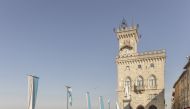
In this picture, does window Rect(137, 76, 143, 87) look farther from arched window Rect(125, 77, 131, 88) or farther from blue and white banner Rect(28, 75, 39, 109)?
blue and white banner Rect(28, 75, 39, 109)

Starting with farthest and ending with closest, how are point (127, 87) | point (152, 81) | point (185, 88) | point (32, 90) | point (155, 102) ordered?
point (127, 87) → point (152, 81) → point (155, 102) → point (185, 88) → point (32, 90)

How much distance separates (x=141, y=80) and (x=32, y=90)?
144ft

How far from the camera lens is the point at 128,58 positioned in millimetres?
66688

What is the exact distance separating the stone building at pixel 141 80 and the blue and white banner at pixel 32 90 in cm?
4163

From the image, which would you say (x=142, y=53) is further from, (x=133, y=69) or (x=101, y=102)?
(x=101, y=102)

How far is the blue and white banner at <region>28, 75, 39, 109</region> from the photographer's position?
2436 cm

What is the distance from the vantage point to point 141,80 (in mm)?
65000

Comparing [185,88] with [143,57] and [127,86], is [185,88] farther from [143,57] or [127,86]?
[127,86]

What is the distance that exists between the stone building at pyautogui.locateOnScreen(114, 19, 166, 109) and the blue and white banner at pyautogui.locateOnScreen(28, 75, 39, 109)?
137 ft

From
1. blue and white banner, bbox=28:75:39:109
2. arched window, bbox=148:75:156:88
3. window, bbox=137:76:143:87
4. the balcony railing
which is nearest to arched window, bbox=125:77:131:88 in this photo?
the balcony railing

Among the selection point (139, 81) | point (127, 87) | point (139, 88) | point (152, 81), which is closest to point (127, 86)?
point (127, 87)

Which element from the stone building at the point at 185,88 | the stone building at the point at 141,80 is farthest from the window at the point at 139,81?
the stone building at the point at 185,88

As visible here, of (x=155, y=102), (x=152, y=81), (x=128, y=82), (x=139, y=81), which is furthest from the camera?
(x=128, y=82)

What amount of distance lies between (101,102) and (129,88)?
16069 millimetres
